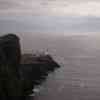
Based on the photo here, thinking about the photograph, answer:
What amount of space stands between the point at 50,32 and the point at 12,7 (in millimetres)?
823

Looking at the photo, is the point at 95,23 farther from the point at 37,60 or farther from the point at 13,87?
the point at 13,87

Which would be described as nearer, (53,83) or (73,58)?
(53,83)

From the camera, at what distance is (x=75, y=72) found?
316 cm

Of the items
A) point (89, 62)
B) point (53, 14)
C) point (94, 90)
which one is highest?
point (53, 14)

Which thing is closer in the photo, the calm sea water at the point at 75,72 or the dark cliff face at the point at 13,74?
the dark cliff face at the point at 13,74

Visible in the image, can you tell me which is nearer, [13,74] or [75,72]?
[13,74]

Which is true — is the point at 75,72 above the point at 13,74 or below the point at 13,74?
below

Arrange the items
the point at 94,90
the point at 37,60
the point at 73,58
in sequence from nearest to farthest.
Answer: the point at 94,90 < the point at 37,60 < the point at 73,58

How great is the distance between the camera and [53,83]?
284cm

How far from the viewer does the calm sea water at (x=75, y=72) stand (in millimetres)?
2573

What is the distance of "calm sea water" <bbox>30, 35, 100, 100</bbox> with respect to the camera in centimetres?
257

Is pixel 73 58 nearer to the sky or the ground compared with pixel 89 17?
nearer to the ground

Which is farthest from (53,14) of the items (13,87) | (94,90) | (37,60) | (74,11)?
(13,87)

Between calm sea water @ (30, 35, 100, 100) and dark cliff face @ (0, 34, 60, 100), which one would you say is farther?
calm sea water @ (30, 35, 100, 100)
